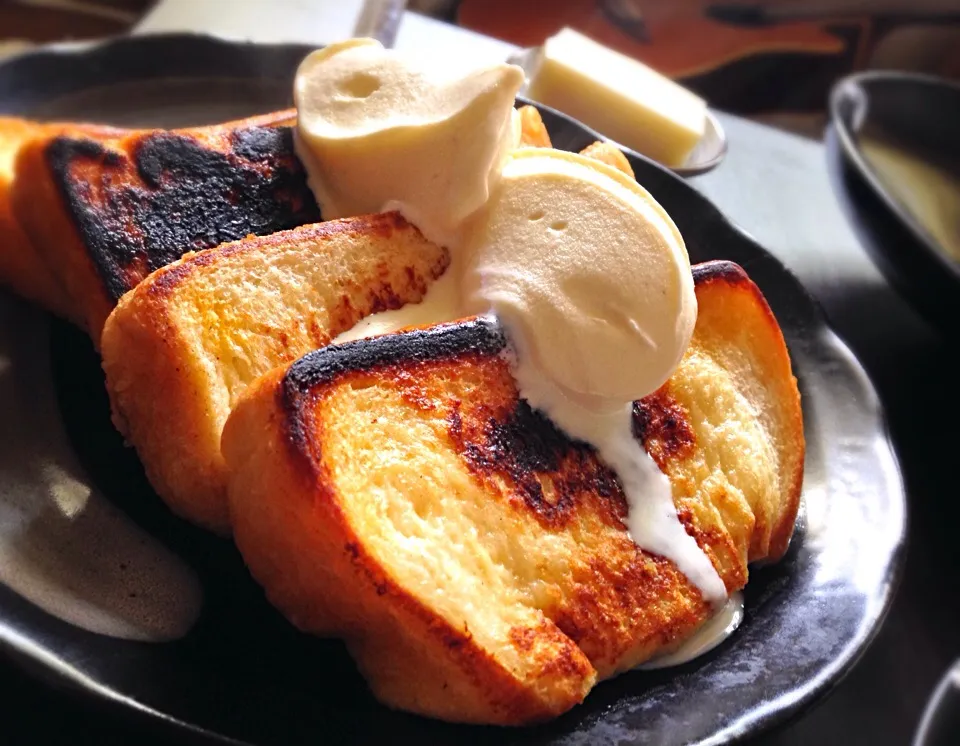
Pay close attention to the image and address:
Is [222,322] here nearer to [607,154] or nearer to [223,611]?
[223,611]

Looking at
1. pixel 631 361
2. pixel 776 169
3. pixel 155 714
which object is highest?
pixel 631 361

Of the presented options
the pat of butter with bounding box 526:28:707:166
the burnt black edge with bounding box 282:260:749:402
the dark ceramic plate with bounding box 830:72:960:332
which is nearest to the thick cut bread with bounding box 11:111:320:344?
the burnt black edge with bounding box 282:260:749:402

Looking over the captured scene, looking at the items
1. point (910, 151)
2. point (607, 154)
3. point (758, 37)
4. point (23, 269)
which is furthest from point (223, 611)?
point (758, 37)

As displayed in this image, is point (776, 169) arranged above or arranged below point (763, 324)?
below

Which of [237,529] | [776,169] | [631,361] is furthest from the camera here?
[776,169]

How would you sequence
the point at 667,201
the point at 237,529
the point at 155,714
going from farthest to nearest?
1. the point at 667,201
2. the point at 237,529
3. the point at 155,714

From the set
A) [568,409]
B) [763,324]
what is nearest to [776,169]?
[763,324]

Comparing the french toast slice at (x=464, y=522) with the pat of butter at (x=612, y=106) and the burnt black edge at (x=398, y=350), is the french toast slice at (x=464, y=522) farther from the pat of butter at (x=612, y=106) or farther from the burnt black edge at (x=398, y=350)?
the pat of butter at (x=612, y=106)

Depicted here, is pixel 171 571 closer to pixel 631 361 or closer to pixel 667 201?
pixel 631 361
